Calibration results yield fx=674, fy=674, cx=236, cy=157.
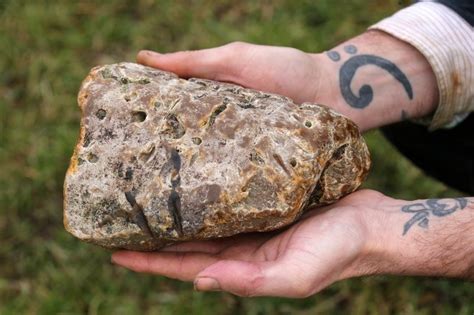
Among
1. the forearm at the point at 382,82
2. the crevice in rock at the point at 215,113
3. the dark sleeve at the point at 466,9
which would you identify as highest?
the dark sleeve at the point at 466,9

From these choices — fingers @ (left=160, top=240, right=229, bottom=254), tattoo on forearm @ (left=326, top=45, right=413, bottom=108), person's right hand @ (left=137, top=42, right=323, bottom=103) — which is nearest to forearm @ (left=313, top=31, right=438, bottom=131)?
tattoo on forearm @ (left=326, top=45, right=413, bottom=108)

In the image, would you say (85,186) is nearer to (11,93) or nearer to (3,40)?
(11,93)

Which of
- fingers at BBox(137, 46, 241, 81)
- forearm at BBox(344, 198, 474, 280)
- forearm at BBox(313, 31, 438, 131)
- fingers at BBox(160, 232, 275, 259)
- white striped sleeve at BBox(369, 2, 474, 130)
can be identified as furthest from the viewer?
forearm at BBox(313, 31, 438, 131)

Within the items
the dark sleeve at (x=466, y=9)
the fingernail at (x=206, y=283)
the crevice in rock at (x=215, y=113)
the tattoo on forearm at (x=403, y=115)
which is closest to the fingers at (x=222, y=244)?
the fingernail at (x=206, y=283)

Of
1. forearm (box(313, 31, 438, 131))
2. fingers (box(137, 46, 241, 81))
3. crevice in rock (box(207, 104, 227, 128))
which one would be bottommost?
forearm (box(313, 31, 438, 131))

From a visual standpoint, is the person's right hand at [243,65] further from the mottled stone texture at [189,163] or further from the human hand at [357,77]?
the mottled stone texture at [189,163]

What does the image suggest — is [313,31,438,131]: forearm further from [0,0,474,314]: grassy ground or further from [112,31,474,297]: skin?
[0,0,474,314]: grassy ground

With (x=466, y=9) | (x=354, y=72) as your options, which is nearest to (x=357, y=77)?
(x=354, y=72)
